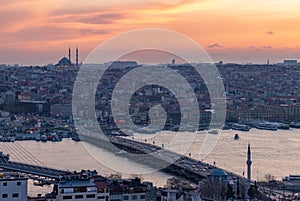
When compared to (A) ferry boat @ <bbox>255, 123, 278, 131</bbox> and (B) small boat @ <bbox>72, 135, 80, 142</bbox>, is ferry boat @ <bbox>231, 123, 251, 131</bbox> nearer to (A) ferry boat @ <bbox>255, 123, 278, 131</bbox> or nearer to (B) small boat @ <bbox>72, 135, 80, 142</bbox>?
(A) ferry boat @ <bbox>255, 123, 278, 131</bbox>

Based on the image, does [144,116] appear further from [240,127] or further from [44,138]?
[44,138]

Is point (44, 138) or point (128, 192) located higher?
point (44, 138)

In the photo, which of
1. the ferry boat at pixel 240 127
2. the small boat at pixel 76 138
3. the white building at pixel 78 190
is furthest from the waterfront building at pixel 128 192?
the ferry boat at pixel 240 127

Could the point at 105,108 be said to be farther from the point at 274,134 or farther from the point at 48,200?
Answer: the point at 48,200

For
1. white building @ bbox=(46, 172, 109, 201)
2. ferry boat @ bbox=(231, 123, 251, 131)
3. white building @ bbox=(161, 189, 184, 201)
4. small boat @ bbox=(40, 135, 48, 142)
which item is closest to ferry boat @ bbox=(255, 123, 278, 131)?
ferry boat @ bbox=(231, 123, 251, 131)

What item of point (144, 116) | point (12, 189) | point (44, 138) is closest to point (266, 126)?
point (144, 116)

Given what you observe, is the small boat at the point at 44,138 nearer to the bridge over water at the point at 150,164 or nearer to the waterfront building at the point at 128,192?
the bridge over water at the point at 150,164

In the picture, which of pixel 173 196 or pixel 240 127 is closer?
pixel 173 196

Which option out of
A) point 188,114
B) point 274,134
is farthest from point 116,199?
point 188,114
